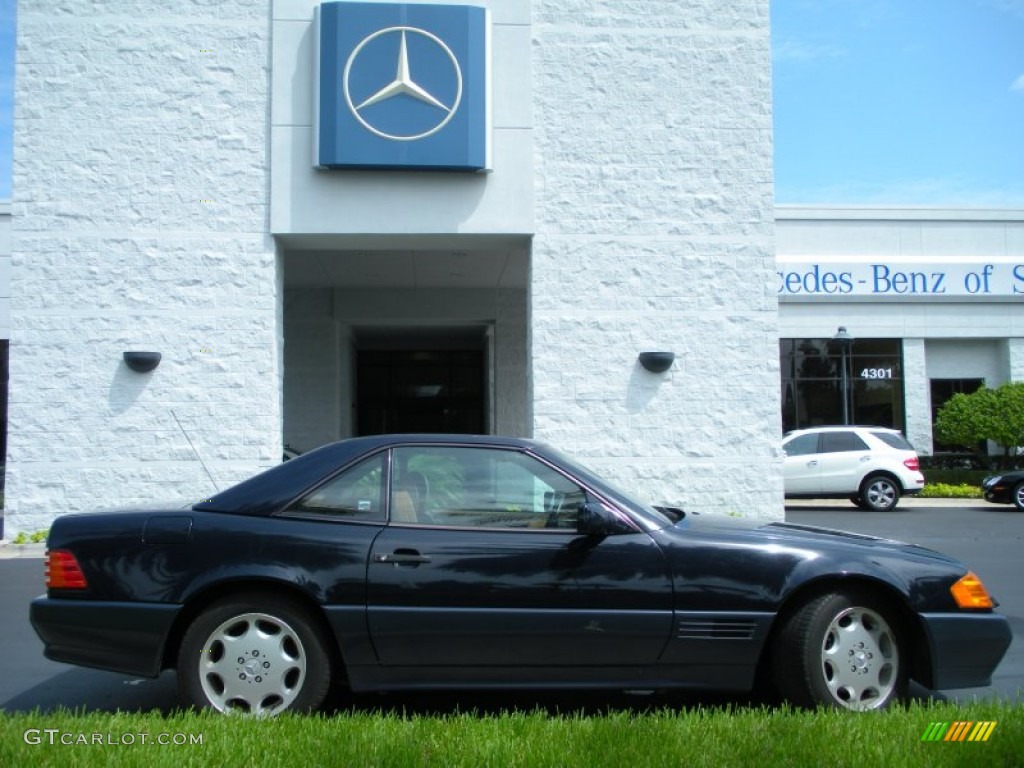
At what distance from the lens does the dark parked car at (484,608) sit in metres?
4.71

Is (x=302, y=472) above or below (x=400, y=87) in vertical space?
below

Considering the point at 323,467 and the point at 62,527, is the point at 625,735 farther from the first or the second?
the point at 62,527

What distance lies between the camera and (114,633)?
15.4ft

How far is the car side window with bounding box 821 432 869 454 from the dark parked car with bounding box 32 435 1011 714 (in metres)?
15.0

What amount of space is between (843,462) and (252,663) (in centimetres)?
1641

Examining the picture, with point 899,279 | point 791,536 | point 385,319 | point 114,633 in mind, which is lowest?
point 114,633

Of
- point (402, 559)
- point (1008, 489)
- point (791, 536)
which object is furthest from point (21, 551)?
point (1008, 489)

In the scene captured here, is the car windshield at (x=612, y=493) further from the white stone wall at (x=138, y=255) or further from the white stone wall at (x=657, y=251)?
the white stone wall at (x=138, y=255)

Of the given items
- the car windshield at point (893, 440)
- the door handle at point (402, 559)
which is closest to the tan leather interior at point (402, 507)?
the door handle at point (402, 559)

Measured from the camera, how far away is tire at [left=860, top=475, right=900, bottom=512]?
18.9 metres

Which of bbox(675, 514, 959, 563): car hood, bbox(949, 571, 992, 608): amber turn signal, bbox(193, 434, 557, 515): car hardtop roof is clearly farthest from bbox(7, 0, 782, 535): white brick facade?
bbox(949, 571, 992, 608): amber turn signal

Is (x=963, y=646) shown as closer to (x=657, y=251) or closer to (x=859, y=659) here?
(x=859, y=659)

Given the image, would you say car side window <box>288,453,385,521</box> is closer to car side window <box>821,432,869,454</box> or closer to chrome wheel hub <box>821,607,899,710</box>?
chrome wheel hub <box>821,607,899,710</box>

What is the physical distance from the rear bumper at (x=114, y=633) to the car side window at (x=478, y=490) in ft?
4.04
